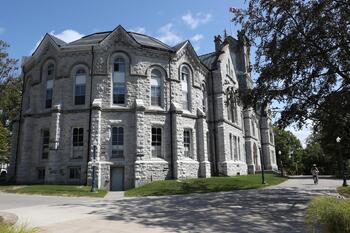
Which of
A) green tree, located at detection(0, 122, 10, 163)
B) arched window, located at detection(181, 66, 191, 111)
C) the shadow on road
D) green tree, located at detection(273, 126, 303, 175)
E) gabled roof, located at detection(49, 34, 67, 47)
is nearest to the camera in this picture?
the shadow on road

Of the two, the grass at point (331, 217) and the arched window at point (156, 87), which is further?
the arched window at point (156, 87)

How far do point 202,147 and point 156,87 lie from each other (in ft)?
23.3

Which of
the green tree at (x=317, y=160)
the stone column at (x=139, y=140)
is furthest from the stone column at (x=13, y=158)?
the green tree at (x=317, y=160)

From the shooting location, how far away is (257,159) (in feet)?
163

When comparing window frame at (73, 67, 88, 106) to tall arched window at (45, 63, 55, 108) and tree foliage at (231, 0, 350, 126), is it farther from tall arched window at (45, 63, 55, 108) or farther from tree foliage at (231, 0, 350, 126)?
tree foliage at (231, 0, 350, 126)

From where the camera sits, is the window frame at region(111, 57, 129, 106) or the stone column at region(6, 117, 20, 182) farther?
the stone column at region(6, 117, 20, 182)

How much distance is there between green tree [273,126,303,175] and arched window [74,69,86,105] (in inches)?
2336

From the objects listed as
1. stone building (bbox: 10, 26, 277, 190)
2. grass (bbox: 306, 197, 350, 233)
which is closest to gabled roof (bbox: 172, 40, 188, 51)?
stone building (bbox: 10, 26, 277, 190)

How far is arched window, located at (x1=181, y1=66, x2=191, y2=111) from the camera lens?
30719mm

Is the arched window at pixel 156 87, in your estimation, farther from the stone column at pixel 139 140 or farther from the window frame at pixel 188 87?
the window frame at pixel 188 87

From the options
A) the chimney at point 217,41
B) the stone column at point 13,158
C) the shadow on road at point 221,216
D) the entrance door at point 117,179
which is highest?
the chimney at point 217,41

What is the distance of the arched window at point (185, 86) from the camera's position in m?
30.7

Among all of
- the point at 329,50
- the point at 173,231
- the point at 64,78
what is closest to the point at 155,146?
the point at 64,78

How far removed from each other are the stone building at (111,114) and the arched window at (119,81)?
9cm
